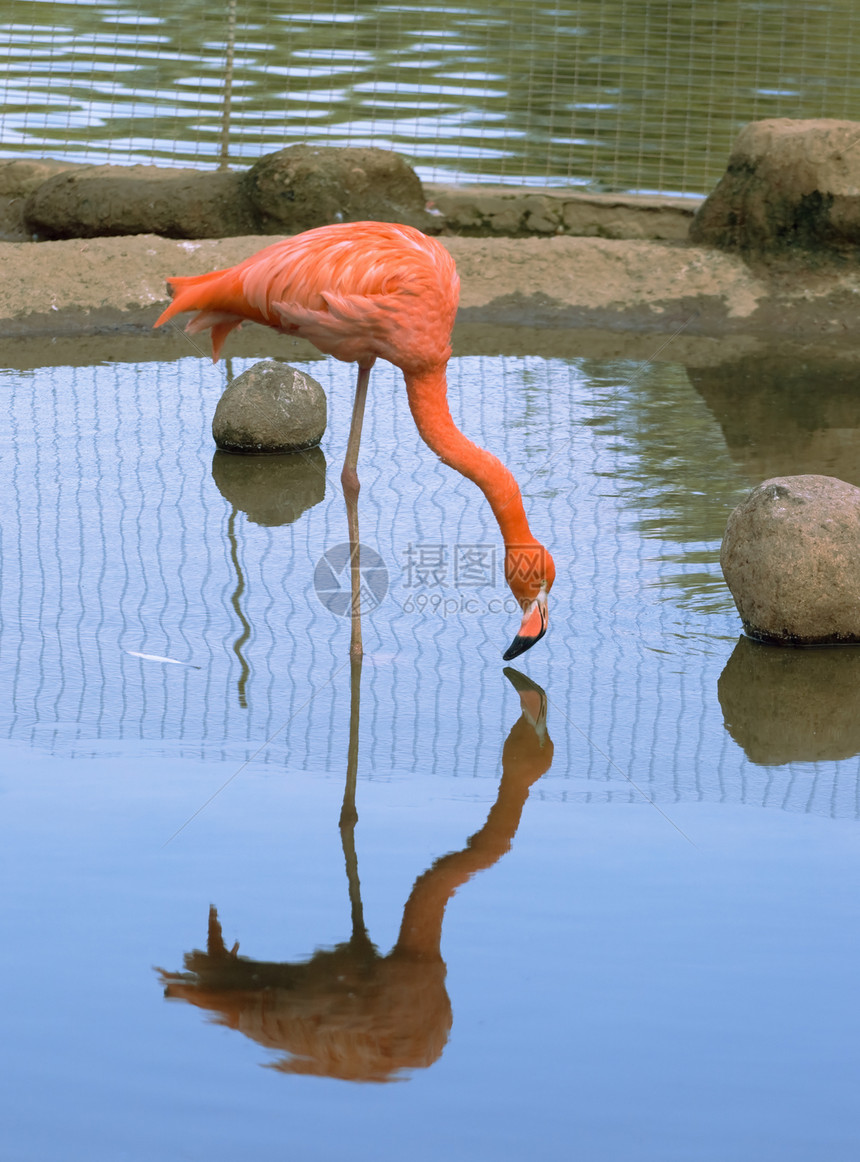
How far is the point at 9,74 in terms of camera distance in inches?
551

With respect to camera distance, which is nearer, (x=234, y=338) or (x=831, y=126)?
(x=234, y=338)

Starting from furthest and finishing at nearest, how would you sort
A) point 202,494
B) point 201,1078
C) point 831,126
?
point 831,126
point 202,494
point 201,1078

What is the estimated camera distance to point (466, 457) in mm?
5094

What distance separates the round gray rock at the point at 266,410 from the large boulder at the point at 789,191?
509 centimetres

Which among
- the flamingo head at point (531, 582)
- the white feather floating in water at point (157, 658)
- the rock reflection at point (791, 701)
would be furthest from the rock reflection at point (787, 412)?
the white feather floating in water at point (157, 658)

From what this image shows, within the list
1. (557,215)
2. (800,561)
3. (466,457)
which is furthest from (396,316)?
(557,215)

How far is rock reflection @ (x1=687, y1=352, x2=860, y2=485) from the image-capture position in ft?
24.3

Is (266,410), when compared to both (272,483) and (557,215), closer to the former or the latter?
(272,483)

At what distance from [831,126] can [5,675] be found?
846 cm

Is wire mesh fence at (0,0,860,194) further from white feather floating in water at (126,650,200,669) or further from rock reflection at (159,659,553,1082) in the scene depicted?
rock reflection at (159,659,553,1082)

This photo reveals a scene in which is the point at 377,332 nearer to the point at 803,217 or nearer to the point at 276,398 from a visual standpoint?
the point at 276,398

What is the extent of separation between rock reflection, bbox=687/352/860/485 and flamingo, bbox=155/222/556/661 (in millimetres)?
2481

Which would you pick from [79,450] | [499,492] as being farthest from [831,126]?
[499,492]

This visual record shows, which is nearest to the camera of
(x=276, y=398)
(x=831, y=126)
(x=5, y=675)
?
(x=5, y=675)
